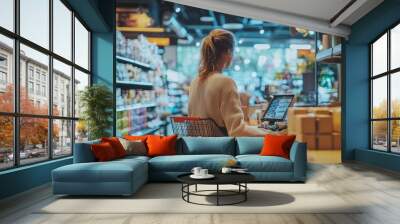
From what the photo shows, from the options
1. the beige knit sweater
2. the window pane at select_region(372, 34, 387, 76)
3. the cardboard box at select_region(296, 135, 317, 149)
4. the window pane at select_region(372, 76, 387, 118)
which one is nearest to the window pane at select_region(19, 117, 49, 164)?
the beige knit sweater

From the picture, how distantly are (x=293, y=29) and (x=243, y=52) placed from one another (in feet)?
4.83

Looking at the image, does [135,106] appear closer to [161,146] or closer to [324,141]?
[161,146]

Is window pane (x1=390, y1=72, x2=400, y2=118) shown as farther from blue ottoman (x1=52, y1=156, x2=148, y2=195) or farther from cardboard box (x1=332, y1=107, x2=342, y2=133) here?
blue ottoman (x1=52, y1=156, x2=148, y2=195)

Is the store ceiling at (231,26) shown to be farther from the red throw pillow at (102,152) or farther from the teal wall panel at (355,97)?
the red throw pillow at (102,152)

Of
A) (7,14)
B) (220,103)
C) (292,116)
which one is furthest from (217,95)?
(7,14)

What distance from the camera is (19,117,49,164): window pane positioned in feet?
17.7

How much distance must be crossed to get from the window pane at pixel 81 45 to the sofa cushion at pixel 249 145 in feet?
12.1

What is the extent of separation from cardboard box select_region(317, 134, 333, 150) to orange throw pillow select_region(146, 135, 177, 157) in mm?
5672

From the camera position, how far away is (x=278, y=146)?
6191 millimetres

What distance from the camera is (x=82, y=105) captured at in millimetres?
7656

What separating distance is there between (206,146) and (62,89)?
2781 millimetres

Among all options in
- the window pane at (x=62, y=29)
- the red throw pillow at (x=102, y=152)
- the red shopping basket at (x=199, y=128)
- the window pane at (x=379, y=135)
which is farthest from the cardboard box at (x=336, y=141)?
the window pane at (x=62, y=29)

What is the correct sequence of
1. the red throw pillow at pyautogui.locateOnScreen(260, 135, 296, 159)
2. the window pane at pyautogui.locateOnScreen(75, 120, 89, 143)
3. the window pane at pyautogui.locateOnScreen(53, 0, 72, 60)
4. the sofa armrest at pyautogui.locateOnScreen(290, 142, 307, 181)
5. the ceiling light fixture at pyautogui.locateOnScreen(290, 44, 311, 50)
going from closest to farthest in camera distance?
1. the sofa armrest at pyautogui.locateOnScreen(290, 142, 307, 181)
2. the red throw pillow at pyautogui.locateOnScreen(260, 135, 296, 159)
3. the window pane at pyautogui.locateOnScreen(53, 0, 72, 60)
4. the window pane at pyautogui.locateOnScreen(75, 120, 89, 143)
5. the ceiling light fixture at pyautogui.locateOnScreen(290, 44, 311, 50)

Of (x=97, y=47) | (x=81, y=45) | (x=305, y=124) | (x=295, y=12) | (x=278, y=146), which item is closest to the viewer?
(x=278, y=146)
